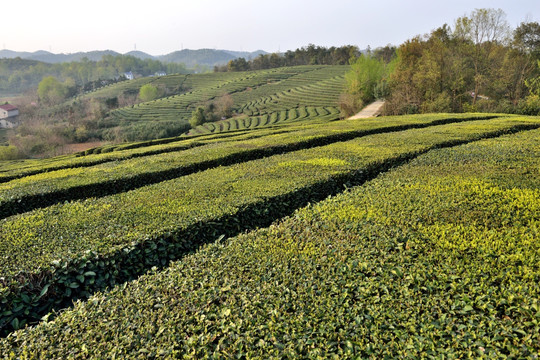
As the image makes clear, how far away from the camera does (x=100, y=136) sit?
64.2 metres

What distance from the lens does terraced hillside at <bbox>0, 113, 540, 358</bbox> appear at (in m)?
3.38

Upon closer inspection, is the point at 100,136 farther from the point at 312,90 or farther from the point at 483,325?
the point at 483,325

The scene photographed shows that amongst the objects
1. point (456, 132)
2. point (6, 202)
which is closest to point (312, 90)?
point (456, 132)

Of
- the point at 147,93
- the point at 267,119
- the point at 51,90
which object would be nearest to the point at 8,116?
the point at 51,90

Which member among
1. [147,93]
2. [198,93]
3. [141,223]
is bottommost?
[141,223]

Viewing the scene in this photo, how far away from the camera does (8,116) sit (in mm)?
89938

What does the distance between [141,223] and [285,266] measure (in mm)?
3382

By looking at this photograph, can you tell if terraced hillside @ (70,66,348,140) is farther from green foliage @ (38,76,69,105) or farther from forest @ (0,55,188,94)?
forest @ (0,55,188,94)

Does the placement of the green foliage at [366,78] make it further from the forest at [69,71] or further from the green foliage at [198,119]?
the forest at [69,71]


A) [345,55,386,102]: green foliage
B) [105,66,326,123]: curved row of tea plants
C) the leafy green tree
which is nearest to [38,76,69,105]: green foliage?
the leafy green tree

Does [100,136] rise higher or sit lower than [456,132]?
lower

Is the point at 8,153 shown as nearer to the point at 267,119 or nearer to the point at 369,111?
the point at 267,119

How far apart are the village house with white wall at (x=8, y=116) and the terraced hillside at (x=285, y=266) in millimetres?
100813

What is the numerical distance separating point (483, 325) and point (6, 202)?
10558 mm
